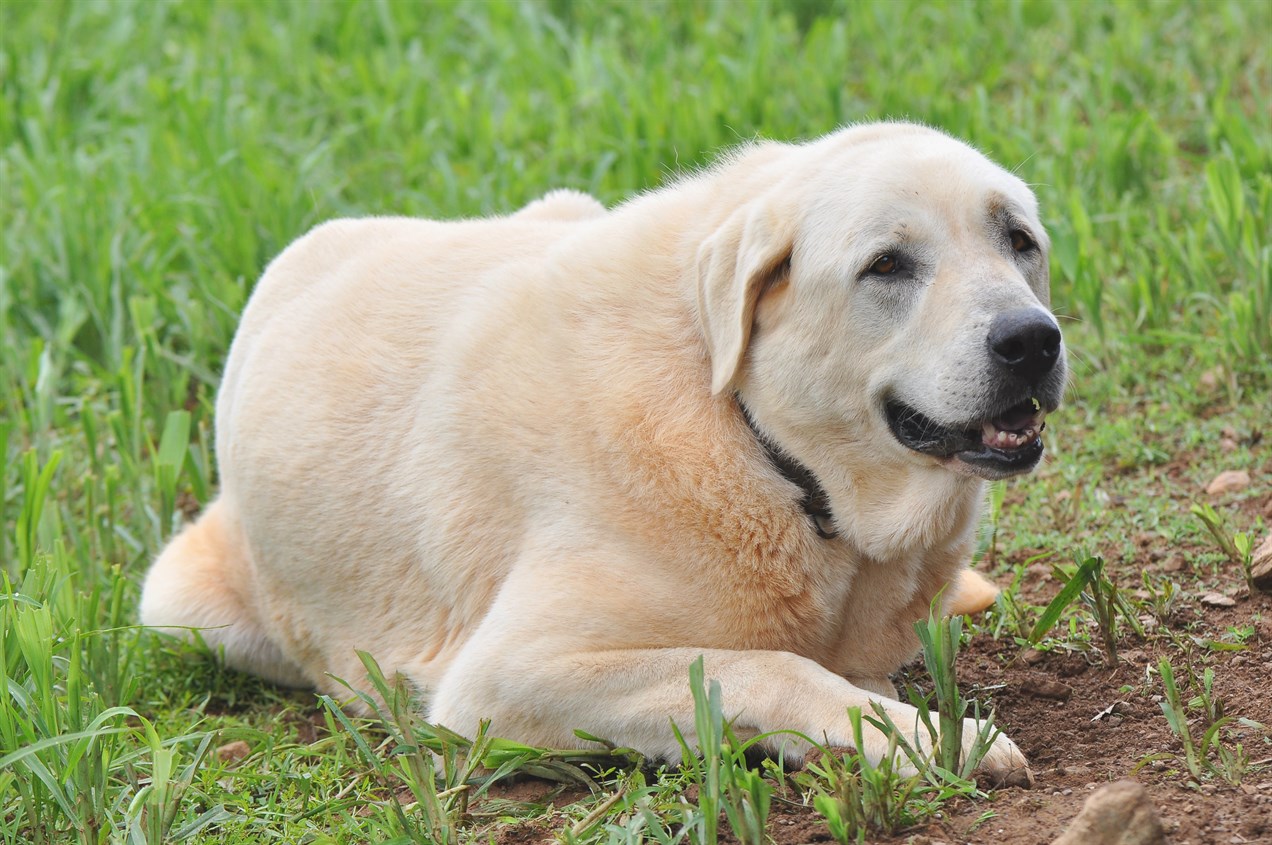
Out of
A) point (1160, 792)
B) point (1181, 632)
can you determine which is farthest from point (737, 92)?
point (1160, 792)

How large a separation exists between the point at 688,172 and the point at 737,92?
8.11 feet

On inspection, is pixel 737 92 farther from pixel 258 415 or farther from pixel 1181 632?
pixel 1181 632

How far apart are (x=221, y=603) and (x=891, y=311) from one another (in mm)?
2150

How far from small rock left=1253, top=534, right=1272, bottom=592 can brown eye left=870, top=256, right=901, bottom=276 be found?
121 centimetres

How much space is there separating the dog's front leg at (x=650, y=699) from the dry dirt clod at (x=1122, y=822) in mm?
479

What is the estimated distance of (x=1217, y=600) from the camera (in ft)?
11.8

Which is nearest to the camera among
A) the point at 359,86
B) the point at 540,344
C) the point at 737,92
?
the point at 540,344

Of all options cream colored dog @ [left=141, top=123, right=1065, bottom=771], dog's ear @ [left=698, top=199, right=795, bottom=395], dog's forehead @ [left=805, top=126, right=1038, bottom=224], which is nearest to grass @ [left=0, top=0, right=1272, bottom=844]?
cream colored dog @ [left=141, top=123, right=1065, bottom=771]

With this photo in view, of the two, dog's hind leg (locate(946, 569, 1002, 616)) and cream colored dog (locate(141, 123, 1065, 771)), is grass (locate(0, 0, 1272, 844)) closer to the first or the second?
dog's hind leg (locate(946, 569, 1002, 616))

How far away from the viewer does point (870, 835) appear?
2662mm

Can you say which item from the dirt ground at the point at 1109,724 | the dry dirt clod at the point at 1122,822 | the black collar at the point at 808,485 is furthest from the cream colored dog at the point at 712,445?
the dry dirt clod at the point at 1122,822

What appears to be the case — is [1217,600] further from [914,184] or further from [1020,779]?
[914,184]

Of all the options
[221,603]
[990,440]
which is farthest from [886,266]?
[221,603]

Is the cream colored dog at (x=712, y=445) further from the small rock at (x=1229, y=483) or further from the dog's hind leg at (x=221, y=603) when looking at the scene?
the small rock at (x=1229, y=483)
